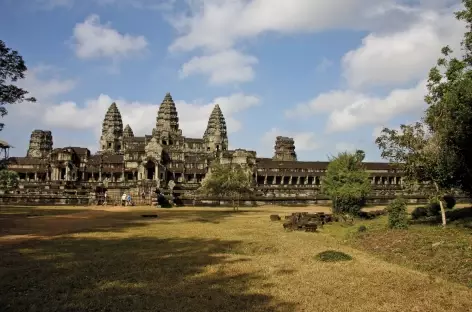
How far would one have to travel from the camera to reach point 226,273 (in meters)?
14.0

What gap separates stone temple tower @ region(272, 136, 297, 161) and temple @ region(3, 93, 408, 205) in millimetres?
16682

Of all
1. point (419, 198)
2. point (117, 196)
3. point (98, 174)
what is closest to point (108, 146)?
point (98, 174)

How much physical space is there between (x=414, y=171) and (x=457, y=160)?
12.1ft

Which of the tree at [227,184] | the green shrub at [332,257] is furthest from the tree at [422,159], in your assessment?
the tree at [227,184]

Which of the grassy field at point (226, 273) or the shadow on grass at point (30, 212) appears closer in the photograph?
the grassy field at point (226, 273)

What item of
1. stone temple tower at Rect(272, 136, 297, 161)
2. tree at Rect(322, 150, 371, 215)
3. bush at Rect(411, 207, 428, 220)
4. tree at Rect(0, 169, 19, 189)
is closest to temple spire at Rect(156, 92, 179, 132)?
stone temple tower at Rect(272, 136, 297, 161)

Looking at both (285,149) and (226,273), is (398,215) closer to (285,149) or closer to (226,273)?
(226,273)

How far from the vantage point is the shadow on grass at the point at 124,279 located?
34.0 ft

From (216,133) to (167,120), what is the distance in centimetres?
1499

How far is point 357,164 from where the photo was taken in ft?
126

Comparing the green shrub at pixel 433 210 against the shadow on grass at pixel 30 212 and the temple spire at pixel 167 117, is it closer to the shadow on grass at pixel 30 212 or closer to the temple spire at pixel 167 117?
the shadow on grass at pixel 30 212

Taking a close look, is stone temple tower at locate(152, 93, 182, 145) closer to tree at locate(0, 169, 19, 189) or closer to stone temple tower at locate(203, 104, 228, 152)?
stone temple tower at locate(203, 104, 228, 152)

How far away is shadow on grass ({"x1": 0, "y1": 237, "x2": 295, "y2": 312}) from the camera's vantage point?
1038 cm

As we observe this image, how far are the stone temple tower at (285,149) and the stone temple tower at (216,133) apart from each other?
1576 centimetres
